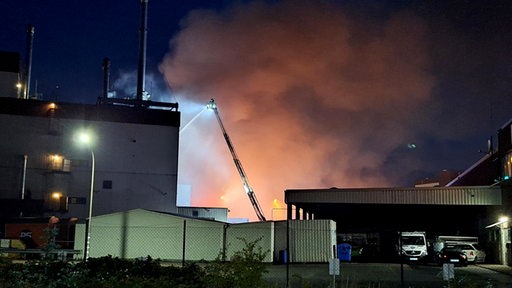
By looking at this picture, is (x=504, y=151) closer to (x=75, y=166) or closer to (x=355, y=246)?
(x=355, y=246)

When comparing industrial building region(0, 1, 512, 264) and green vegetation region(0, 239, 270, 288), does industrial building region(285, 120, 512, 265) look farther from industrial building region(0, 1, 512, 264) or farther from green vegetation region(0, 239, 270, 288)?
green vegetation region(0, 239, 270, 288)

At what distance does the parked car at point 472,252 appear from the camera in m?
37.7

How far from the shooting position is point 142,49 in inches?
2933

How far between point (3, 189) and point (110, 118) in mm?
14177

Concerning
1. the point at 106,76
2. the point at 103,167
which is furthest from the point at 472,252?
the point at 106,76

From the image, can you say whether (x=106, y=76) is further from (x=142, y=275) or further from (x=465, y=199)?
(x=142, y=275)

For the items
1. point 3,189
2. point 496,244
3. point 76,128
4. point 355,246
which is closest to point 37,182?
point 3,189

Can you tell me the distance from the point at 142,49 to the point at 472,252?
Answer: 2024 inches

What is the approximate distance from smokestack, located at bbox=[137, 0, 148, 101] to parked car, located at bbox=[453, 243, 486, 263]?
157 feet

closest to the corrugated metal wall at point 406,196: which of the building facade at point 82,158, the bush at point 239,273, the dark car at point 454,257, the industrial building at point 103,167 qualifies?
the dark car at point 454,257

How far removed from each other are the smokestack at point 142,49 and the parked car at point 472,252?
47970 mm

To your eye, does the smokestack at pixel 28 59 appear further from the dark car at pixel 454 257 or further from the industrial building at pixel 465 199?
the dark car at pixel 454 257

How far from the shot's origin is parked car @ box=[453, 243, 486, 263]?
124 feet

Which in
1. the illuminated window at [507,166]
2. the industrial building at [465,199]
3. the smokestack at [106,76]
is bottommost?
the industrial building at [465,199]
